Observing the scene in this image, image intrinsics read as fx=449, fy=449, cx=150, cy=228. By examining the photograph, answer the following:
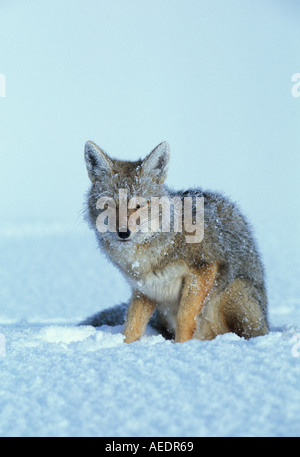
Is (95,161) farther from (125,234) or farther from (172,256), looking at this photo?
(172,256)

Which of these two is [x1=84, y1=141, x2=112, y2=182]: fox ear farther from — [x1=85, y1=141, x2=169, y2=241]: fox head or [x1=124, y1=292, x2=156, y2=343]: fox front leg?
[x1=124, y1=292, x2=156, y2=343]: fox front leg

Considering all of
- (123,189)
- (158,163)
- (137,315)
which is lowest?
(137,315)

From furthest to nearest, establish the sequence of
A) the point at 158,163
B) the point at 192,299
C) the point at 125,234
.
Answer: the point at 158,163, the point at 192,299, the point at 125,234

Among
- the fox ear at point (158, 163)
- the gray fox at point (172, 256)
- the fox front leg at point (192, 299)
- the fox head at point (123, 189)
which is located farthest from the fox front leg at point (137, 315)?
the fox ear at point (158, 163)

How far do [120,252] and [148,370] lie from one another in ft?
5.98

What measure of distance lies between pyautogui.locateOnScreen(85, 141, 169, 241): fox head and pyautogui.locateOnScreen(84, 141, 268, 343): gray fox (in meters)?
0.01

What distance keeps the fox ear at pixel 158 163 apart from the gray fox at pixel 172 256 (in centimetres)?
1

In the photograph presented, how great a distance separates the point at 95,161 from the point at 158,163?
0.71 m

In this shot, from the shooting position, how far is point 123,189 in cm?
461

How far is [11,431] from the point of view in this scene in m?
2.48

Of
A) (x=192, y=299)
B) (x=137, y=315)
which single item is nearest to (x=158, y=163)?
(x=192, y=299)

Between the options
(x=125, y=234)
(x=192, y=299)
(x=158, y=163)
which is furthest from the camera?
(x=158, y=163)
